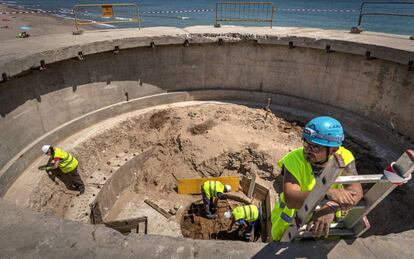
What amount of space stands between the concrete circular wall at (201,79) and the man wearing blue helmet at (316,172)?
846cm

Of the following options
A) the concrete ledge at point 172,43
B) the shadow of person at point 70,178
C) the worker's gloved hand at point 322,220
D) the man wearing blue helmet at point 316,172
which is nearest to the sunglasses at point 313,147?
the man wearing blue helmet at point 316,172

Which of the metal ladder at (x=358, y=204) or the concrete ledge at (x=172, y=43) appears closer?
the metal ladder at (x=358, y=204)

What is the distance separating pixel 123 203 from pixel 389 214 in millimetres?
8710

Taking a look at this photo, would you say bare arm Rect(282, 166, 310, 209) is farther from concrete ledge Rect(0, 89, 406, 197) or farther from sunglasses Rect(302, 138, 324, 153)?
concrete ledge Rect(0, 89, 406, 197)

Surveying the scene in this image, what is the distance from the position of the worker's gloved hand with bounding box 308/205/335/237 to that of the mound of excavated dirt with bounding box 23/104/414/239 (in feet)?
24.2

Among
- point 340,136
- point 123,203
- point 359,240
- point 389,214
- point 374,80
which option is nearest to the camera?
point 359,240

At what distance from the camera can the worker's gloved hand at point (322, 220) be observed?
2.46 meters

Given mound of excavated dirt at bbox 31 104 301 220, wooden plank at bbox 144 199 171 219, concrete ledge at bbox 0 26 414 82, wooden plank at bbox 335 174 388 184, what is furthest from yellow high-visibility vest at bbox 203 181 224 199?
concrete ledge at bbox 0 26 414 82

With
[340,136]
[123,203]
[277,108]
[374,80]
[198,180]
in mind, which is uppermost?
[340,136]

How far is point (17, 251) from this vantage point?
2211 millimetres

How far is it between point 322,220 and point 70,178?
8300 mm

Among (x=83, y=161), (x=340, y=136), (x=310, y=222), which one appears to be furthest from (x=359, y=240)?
(x=83, y=161)

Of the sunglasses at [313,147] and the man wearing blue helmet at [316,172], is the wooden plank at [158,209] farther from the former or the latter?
the sunglasses at [313,147]

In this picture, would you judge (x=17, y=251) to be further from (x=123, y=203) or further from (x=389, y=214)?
(x=389, y=214)
